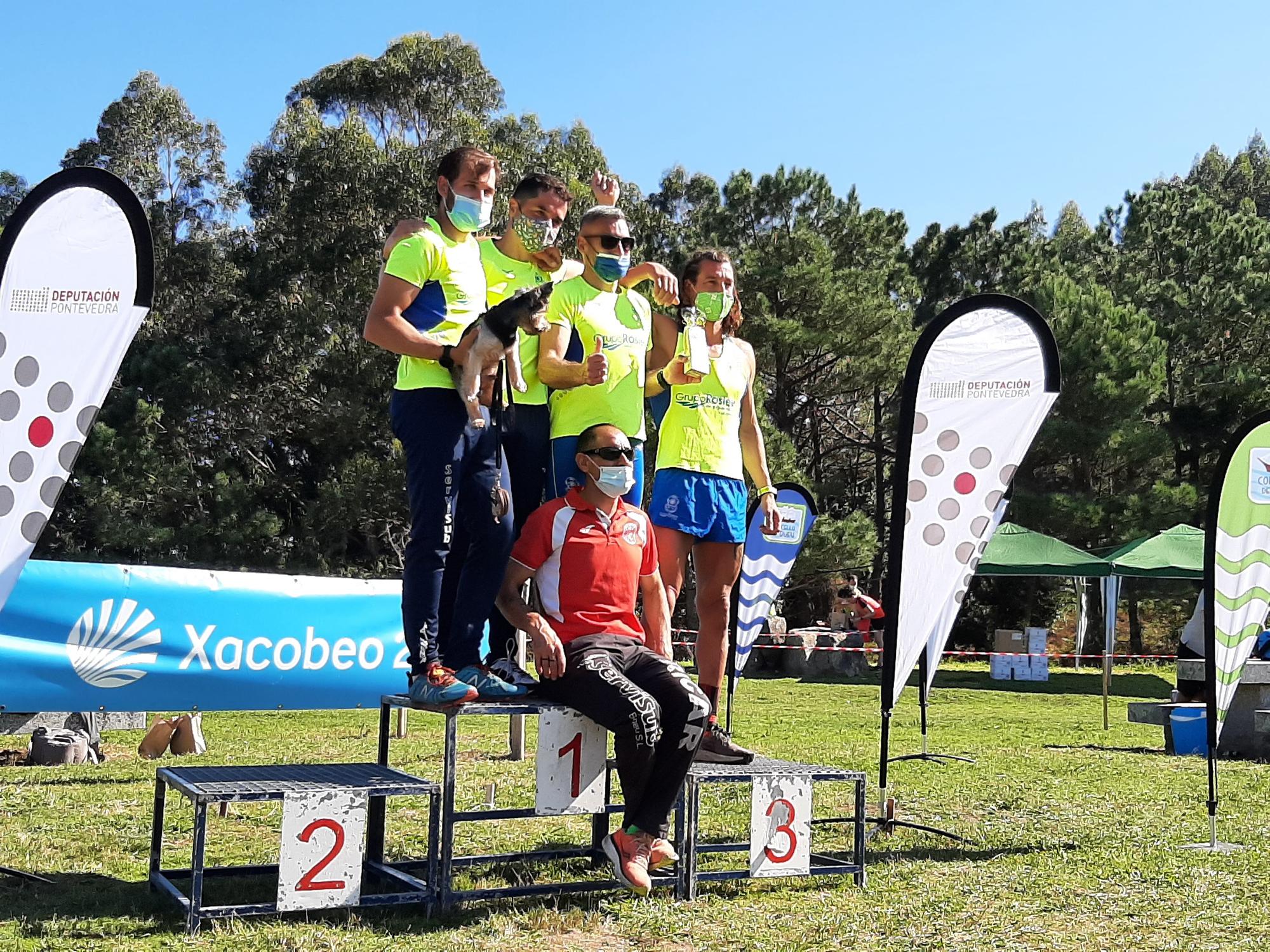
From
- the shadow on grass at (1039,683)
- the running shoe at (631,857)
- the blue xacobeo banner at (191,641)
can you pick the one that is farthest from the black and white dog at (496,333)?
the shadow on grass at (1039,683)

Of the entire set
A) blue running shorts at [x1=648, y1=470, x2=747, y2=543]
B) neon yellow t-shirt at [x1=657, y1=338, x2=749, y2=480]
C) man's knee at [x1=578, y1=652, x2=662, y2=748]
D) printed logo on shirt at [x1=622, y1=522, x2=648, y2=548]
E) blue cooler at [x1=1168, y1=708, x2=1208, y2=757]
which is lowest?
blue cooler at [x1=1168, y1=708, x2=1208, y2=757]

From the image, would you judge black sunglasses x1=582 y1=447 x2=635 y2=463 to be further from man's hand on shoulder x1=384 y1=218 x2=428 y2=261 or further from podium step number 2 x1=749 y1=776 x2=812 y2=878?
podium step number 2 x1=749 y1=776 x2=812 y2=878

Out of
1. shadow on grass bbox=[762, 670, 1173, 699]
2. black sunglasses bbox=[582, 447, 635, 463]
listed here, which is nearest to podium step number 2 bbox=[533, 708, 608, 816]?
black sunglasses bbox=[582, 447, 635, 463]

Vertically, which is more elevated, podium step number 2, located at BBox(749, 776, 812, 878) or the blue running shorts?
the blue running shorts

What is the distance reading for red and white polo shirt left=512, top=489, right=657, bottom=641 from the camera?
182 inches

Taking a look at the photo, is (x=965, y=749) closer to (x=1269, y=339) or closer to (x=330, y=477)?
(x=330, y=477)

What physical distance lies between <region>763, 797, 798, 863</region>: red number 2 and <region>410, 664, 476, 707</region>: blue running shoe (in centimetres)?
125

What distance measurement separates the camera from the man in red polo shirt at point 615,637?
428cm

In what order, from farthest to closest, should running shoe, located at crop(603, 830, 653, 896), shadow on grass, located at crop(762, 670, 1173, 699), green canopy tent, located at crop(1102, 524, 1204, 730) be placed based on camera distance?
shadow on grass, located at crop(762, 670, 1173, 699) → green canopy tent, located at crop(1102, 524, 1204, 730) → running shoe, located at crop(603, 830, 653, 896)

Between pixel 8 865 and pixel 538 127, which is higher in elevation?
pixel 538 127

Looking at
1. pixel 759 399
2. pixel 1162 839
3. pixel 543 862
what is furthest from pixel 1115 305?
pixel 543 862

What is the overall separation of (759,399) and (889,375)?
16.3ft

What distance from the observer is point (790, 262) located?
2675cm

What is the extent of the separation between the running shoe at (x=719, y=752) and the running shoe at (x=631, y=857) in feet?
2.47
